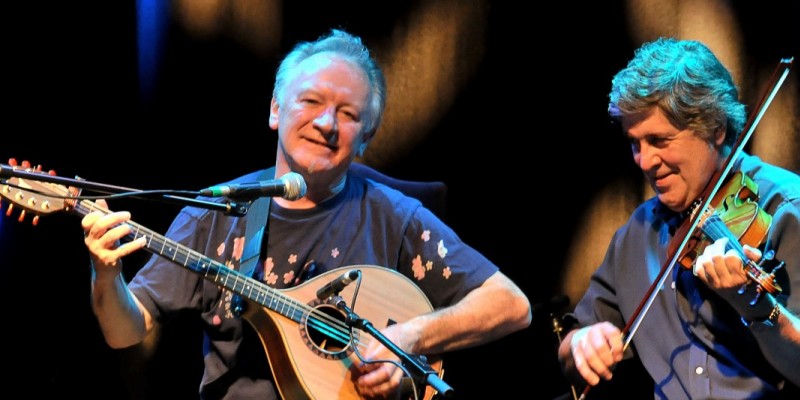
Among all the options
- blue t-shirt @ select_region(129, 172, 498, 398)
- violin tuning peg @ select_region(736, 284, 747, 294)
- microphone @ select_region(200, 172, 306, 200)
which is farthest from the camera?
blue t-shirt @ select_region(129, 172, 498, 398)

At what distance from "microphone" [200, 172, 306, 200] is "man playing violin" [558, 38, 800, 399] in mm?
909

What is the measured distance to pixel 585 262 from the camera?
3.28 metres

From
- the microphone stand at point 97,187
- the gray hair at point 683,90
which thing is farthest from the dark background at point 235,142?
the microphone stand at point 97,187

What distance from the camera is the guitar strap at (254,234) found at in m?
2.66

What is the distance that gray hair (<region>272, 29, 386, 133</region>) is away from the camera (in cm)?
294

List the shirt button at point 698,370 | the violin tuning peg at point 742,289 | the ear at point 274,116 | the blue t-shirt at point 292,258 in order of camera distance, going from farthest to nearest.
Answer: the ear at point 274,116 → the blue t-shirt at point 292,258 → the shirt button at point 698,370 → the violin tuning peg at point 742,289

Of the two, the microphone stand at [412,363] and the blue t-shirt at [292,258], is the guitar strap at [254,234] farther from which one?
the microphone stand at [412,363]

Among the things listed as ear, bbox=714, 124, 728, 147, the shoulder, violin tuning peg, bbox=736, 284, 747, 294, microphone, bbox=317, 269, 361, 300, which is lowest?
violin tuning peg, bbox=736, 284, 747, 294

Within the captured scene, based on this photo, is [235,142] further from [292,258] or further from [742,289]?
[742,289]

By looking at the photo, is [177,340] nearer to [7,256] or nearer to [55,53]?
[7,256]

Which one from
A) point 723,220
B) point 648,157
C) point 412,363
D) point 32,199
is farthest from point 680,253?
point 32,199

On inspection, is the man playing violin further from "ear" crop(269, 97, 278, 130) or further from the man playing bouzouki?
"ear" crop(269, 97, 278, 130)

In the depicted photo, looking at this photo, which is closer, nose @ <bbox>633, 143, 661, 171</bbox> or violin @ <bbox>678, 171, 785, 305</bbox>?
violin @ <bbox>678, 171, 785, 305</bbox>

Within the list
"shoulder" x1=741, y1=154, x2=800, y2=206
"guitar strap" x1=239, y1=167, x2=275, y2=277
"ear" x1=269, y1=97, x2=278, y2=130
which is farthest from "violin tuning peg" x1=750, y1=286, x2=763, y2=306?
"ear" x1=269, y1=97, x2=278, y2=130
